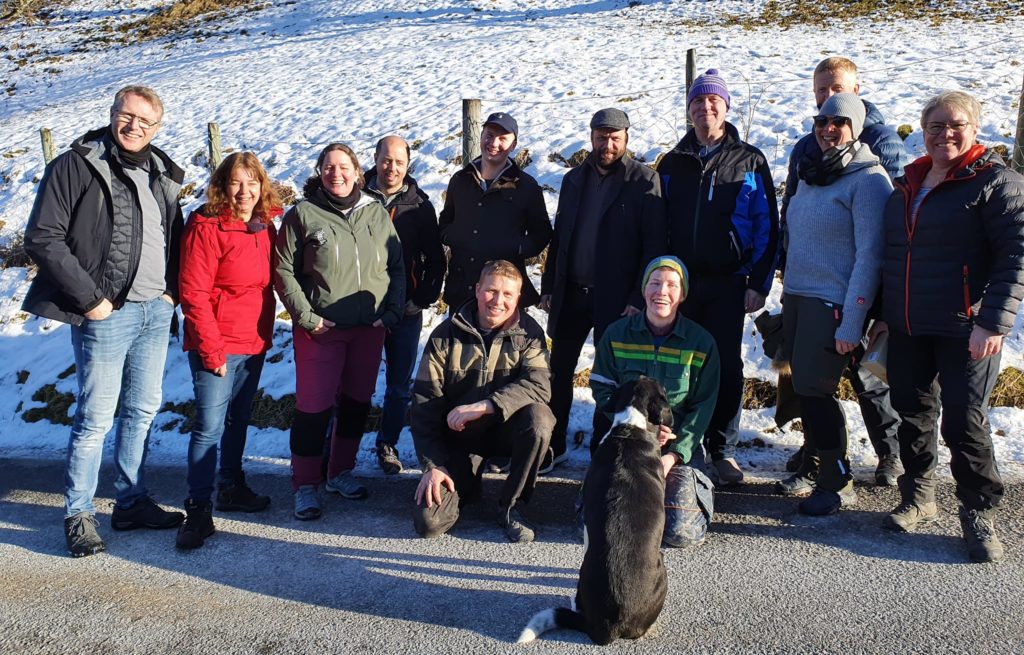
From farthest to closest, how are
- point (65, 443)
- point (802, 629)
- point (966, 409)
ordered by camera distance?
point (65, 443)
point (966, 409)
point (802, 629)

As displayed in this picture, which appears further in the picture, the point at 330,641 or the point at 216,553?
the point at 216,553

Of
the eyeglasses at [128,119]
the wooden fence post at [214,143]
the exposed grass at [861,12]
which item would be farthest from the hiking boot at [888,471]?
the exposed grass at [861,12]

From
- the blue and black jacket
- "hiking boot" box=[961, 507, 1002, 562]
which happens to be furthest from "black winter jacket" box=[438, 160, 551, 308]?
"hiking boot" box=[961, 507, 1002, 562]

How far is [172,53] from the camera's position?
16.8m

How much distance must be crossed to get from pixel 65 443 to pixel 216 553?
2.42 m

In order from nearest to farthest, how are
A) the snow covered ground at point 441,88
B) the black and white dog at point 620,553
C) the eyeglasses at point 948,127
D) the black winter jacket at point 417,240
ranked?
the black and white dog at point 620,553 < the eyeglasses at point 948,127 < the black winter jacket at point 417,240 < the snow covered ground at point 441,88

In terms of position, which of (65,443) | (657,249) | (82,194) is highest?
(82,194)

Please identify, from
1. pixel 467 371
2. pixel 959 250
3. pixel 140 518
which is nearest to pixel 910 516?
pixel 959 250

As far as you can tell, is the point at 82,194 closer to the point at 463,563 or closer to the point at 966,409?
the point at 463,563

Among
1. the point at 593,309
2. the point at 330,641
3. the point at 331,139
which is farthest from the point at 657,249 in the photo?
the point at 331,139

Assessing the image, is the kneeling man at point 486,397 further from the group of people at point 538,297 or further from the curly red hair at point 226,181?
the curly red hair at point 226,181

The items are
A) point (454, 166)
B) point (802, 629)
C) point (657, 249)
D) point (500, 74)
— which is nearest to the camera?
point (802, 629)

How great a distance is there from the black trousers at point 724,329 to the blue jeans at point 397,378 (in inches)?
68.9

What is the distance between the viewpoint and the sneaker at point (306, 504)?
4.07m
